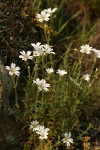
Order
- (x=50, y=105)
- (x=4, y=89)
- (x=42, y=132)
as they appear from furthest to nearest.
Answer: (x=50, y=105)
(x=4, y=89)
(x=42, y=132)

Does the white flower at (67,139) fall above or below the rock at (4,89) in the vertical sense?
below

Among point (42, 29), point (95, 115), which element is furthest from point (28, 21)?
point (95, 115)

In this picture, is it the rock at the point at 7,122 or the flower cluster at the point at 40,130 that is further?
the rock at the point at 7,122

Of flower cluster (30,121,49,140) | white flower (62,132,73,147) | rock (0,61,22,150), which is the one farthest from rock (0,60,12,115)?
white flower (62,132,73,147)

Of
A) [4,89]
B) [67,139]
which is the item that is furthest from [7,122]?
[67,139]

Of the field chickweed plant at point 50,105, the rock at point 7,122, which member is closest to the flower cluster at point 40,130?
the field chickweed plant at point 50,105

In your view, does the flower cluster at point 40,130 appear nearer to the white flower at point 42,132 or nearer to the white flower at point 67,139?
the white flower at point 42,132

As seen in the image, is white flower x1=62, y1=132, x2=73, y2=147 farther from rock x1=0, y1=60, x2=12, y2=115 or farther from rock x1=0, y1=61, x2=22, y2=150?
rock x1=0, y1=60, x2=12, y2=115

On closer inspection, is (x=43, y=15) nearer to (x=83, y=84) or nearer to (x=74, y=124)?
(x=83, y=84)

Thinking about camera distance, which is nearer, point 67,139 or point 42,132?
point 42,132

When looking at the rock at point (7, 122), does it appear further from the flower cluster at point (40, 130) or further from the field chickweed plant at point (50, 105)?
the flower cluster at point (40, 130)

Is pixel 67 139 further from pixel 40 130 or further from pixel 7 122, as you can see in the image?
pixel 7 122
